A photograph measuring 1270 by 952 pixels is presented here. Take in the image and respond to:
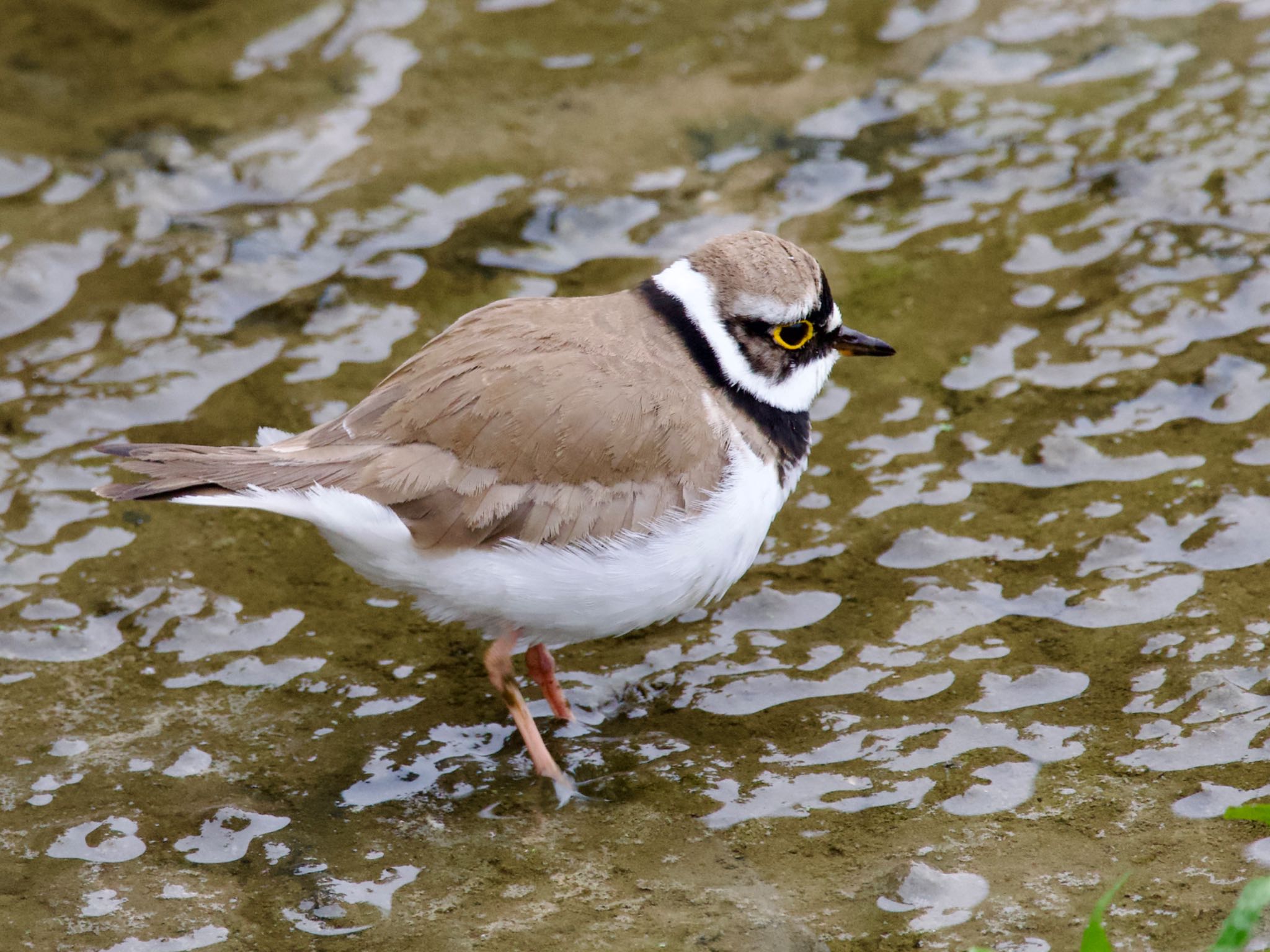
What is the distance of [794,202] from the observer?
754 cm

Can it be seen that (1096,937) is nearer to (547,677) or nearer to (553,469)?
(553,469)

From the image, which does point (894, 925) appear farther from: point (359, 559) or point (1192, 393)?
point (1192, 393)

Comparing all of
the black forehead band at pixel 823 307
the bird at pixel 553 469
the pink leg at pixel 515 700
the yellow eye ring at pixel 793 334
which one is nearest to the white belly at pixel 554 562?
the bird at pixel 553 469

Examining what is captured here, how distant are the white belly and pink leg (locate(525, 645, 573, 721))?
1.48ft

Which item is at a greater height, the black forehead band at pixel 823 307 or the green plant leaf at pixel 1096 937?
the black forehead band at pixel 823 307

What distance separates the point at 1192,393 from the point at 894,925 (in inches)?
127

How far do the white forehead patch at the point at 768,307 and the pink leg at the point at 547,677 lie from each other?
4.69 feet

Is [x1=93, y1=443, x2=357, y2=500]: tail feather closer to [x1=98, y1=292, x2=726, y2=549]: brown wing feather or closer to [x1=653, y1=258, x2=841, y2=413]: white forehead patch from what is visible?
[x1=98, y1=292, x2=726, y2=549]: brown wing feather

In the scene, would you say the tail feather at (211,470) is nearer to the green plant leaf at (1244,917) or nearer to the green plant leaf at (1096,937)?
the green plant leaf at (1096,937)

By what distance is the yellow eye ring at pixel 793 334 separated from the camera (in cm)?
514

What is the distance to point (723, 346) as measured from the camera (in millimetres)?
5133

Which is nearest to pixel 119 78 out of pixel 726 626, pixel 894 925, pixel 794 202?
pixel 794 202

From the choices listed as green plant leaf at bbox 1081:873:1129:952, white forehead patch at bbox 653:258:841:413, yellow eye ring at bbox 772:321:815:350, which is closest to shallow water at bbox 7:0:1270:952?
green plant leaf at bbox 1081:873:1129:952

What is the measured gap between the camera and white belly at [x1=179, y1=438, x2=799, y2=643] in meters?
4.69
